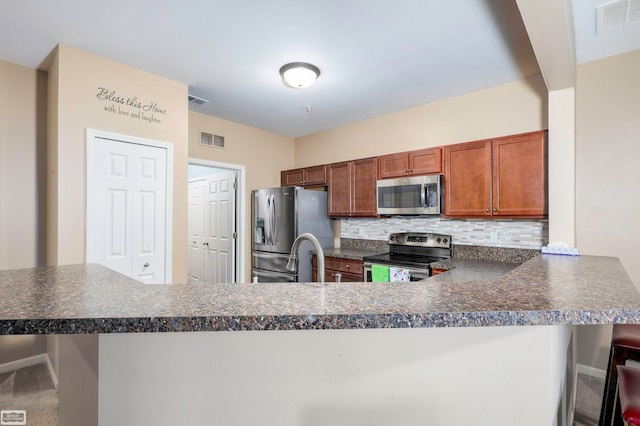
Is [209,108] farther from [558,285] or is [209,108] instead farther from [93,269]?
[558,285]

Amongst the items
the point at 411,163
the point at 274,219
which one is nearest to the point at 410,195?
the point at 411,163

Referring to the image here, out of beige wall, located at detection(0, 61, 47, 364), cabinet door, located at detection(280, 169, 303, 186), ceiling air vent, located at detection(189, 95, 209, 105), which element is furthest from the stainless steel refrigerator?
beige wall, located at detection(0, 61, 47, 364)

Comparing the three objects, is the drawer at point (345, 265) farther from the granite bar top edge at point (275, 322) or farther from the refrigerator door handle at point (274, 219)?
the granite bar top edge at point (275, 322)

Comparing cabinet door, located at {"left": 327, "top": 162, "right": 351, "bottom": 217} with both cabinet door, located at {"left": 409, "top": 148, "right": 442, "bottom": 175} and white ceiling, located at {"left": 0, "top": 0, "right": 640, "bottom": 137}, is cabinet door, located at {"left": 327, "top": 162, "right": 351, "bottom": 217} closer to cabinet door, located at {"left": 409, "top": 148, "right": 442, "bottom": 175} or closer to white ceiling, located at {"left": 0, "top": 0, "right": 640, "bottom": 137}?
cabinet door, located at {"left": 409, "top": 148, "right": 442, "bottom": 175}

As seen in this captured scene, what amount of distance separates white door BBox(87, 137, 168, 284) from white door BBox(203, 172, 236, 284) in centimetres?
149

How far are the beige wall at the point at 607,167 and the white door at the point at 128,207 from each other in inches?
146

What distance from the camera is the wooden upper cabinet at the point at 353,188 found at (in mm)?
3734

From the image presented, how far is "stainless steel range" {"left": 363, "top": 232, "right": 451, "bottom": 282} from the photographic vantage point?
2941 millimetres

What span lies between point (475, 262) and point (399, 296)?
2.54 meters

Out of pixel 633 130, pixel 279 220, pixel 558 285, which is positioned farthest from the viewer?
pixel 279 220

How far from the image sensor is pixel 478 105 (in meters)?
3.18

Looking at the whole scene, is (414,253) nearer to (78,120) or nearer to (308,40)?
(308,40)

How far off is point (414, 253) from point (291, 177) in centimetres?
215

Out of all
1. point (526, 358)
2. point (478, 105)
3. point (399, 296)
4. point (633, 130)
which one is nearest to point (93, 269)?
point (399, 296)
